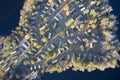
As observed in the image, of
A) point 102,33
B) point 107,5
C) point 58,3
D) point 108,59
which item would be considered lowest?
point 108,59

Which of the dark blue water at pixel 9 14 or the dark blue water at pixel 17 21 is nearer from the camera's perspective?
the dark blue water at pixel 17 21

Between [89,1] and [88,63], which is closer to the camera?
[88,63]

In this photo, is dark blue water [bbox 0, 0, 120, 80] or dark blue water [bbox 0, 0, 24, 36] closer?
dark blue water [bbox 0, 0, 120, 80]

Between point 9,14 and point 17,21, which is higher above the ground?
point 9,14

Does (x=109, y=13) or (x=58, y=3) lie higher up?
(x=58, y=3)

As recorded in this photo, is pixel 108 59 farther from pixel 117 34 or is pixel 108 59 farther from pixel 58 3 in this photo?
pixel 58 3

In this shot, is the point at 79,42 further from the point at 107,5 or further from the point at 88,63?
the point at 107,5

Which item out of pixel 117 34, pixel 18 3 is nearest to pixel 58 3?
pixel 18 3
